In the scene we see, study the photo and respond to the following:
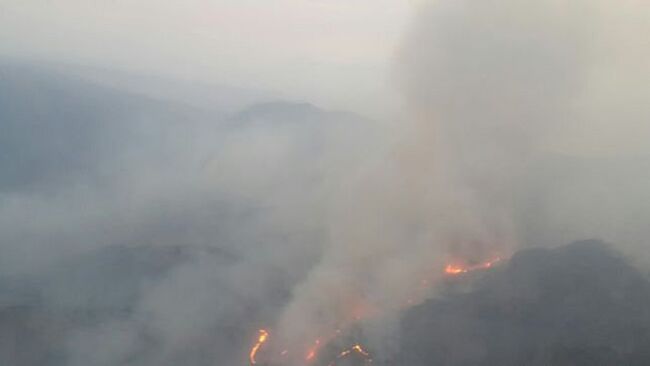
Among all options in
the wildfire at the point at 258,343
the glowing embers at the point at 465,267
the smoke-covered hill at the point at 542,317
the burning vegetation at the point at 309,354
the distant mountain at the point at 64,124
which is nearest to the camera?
the smoke-covered hill at the point at 542,317

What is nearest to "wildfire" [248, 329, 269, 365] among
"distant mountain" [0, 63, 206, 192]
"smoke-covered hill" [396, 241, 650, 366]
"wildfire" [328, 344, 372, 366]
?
"wildfire" [328, 344, 372, 366]

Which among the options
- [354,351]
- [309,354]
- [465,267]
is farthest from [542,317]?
[309,354]

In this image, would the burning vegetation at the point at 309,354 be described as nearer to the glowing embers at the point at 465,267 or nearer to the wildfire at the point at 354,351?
the wildfire at the point at 354,351

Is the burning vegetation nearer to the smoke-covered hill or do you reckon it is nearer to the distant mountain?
the smoke-covered hill

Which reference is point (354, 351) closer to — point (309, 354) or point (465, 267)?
point (309, 354)

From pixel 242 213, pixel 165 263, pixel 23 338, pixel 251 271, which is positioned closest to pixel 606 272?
pixel 251 271

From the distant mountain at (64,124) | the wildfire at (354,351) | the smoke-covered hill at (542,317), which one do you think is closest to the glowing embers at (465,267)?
the smoke-covered hill at (542,317)
